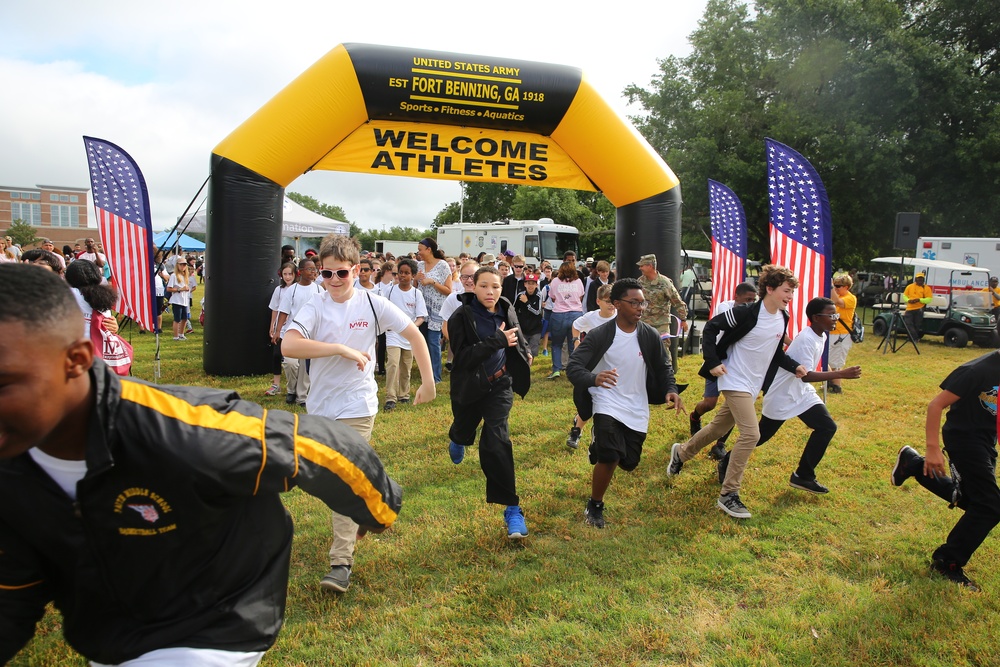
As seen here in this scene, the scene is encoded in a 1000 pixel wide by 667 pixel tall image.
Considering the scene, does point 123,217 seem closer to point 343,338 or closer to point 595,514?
point 343,338

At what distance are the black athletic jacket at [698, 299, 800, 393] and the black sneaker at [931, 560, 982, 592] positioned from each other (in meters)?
1.74

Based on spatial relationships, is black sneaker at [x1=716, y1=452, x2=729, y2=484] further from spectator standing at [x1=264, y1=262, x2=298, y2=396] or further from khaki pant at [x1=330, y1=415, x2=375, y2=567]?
spectator standing at [x1=264, y1=262, x2=298, y2=396]

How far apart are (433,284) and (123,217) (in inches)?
173

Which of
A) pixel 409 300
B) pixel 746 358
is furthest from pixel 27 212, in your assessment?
pixel 746 358

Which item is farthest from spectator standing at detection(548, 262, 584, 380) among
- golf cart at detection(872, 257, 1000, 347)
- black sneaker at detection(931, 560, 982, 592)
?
golf cart at detection(872, 257, 1000, 347)

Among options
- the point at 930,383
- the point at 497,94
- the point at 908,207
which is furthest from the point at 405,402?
the point at 908,207

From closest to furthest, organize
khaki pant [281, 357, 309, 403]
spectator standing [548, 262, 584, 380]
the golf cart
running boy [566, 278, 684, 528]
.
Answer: running boy [566, 278, 684, 528]
khaki pant [281, 357, 309, 403]
spectator standing [548, 262, 584, 380]
the golf cart

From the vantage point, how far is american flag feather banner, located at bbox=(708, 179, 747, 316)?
11.4 m

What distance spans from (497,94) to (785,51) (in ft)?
73.8

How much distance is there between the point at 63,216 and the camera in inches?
3883

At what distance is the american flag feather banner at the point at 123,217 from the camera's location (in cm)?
867

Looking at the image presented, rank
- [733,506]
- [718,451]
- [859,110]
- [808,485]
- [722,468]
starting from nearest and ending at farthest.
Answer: [733,506] → [808,485] → [722,468] → [718,451] → [859,110]

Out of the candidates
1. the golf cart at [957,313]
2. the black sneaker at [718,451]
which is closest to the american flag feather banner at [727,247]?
the black sneaker at [718,451]

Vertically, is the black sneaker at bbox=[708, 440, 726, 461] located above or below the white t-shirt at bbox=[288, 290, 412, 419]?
below
